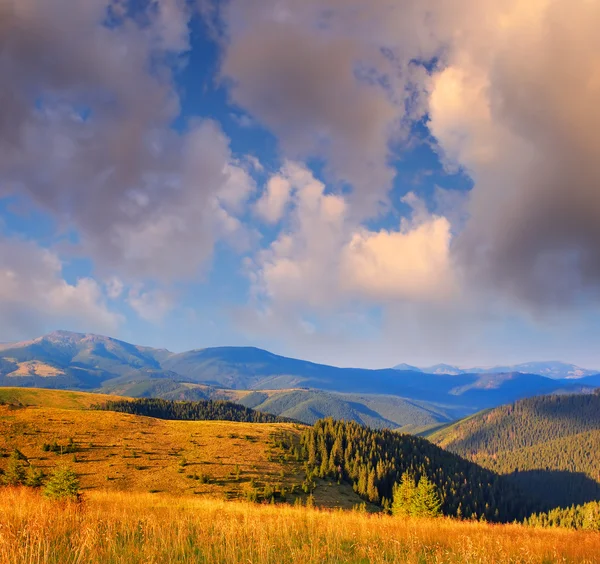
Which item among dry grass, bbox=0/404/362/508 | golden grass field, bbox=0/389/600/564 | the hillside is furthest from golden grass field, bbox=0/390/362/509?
golden grass field, bbox=0/389/600/564

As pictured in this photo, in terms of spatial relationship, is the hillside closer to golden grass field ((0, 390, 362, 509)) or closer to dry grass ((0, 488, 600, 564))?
golden grass field ((0, 390, 362, 509))

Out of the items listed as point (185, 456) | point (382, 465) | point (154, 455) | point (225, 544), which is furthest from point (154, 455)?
point (382, 465)

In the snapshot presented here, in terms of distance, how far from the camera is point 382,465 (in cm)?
12325

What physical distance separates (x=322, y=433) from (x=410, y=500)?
214ft

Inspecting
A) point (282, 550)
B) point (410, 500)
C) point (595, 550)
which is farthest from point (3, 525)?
point (410, 500)

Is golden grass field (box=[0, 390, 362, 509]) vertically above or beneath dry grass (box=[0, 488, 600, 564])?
beneath

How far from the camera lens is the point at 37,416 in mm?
73875

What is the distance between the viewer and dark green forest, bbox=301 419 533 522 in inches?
3762

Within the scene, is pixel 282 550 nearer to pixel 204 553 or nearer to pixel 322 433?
pixel 204 553

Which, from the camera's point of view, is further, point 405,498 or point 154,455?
point 405,498

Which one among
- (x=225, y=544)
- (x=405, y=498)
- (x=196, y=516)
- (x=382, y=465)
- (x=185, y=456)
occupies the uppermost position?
(x=225, y=544)

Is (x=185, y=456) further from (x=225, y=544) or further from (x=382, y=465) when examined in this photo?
(x=382, y=465)

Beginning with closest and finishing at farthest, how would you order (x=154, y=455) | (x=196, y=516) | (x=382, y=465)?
1. (x=196, y=516)
2. (x=154, y=455)
3. (x=382, y=465)

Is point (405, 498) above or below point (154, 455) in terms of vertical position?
below
